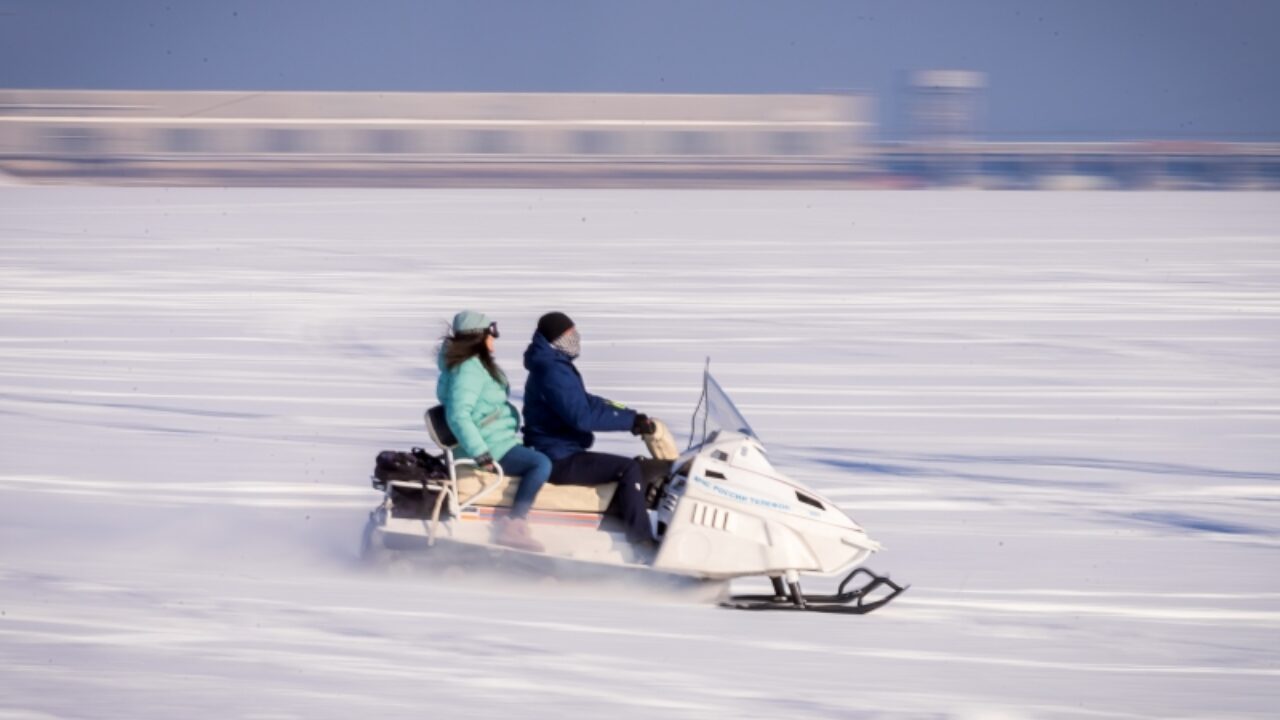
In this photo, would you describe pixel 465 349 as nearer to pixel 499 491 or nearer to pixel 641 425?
pixel 499 491

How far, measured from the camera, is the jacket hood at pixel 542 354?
648cm

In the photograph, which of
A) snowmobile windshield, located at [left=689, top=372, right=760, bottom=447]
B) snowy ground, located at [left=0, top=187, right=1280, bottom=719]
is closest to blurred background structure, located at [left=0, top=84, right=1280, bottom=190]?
snowy ground, located at [left=0, top=187, right=1280, bottom=719]

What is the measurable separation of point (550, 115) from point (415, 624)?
7171 cm

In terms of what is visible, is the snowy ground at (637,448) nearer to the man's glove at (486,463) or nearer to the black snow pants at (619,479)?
the black snow pants at (619,479)

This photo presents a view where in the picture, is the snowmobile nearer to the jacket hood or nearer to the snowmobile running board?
the snowmobile running board

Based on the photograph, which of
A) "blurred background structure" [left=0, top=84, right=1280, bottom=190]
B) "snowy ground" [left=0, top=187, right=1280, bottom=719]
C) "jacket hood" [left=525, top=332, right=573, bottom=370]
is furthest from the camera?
"blurred background structure" [left=0, top=84, right=1280, bottom=190]

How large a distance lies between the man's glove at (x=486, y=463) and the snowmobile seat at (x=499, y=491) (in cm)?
2

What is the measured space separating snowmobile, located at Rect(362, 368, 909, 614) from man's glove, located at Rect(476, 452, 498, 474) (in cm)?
3

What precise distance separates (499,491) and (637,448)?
11.6 feet

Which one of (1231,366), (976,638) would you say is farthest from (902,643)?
(1231,366)

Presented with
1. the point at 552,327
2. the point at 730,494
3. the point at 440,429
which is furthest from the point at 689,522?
the point at 440,429

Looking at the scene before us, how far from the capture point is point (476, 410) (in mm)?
6480

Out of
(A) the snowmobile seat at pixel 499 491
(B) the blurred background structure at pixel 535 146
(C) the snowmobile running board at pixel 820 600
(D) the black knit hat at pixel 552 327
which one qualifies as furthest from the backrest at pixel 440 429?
(B) the blurred background structure at pixel 535 146

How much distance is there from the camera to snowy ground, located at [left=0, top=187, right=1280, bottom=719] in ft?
18.4
